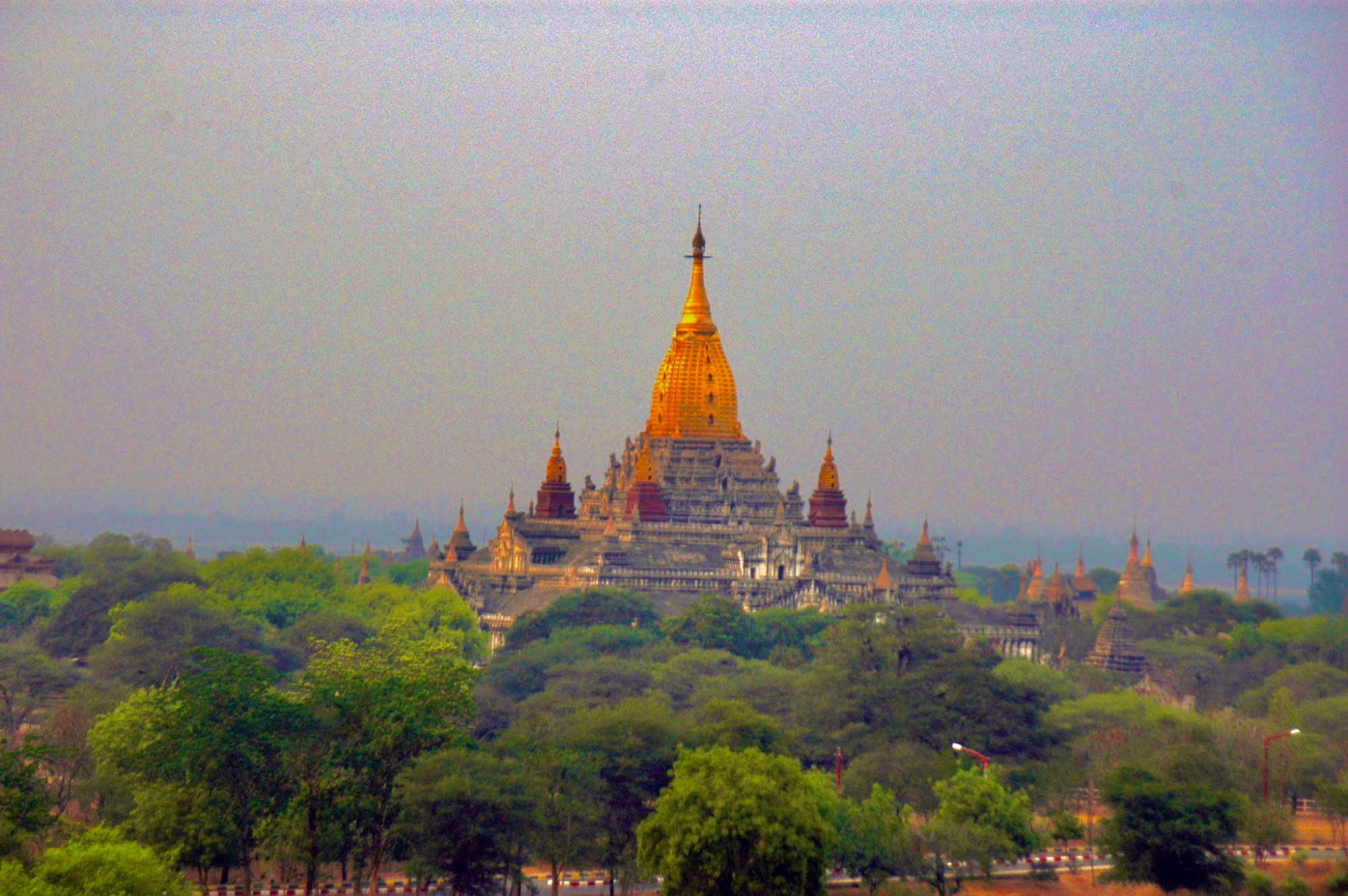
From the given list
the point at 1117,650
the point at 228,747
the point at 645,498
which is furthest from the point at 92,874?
the point at 645,498

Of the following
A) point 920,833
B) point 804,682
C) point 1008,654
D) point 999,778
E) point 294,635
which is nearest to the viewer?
point 920,833

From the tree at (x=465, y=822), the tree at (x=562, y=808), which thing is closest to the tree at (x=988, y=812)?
the tree at (x=562, y=808)

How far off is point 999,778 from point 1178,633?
7584cm

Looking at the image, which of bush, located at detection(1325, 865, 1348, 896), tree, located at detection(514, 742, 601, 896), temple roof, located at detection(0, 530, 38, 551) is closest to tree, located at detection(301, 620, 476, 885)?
tree, located at detection(514, 742, 601, 896)

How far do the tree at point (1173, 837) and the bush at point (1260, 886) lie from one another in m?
0.33

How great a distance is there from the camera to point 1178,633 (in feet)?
513

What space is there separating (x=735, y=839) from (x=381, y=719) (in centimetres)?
1103

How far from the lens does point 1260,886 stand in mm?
73625

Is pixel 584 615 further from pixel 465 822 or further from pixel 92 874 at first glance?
pixel 92 874

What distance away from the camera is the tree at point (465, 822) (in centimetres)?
6800

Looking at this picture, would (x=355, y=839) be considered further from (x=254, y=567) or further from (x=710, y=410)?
(x=710, y=410)

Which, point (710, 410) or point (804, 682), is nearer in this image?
point (804, 682)

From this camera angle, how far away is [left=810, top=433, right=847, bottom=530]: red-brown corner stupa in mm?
153125

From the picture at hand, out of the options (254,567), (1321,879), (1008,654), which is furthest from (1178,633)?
(1321,879)
